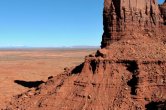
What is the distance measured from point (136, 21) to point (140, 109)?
898 centimetres

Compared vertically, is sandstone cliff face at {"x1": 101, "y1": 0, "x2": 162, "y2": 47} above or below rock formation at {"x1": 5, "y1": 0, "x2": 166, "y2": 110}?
above

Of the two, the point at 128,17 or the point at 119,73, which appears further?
the point at 128,17

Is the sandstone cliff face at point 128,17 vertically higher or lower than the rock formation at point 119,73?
higher

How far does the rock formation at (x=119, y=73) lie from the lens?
29361 mm

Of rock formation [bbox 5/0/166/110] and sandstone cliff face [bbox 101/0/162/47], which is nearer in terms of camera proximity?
rock formation [bbox 5/0/166/110]

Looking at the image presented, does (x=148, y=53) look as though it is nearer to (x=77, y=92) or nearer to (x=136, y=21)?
(x=136, y=21)

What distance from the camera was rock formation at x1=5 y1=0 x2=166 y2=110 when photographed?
29.4 metres

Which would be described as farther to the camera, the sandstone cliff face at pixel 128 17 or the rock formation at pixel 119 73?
the sandstone cliff face at pixel 128 17

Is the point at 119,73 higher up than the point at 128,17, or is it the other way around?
the point at 128,17

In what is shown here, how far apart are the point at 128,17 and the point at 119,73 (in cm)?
547

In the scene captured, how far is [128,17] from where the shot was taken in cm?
3319

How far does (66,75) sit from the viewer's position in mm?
35156

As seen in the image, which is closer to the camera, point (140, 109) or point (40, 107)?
point (140, 109)

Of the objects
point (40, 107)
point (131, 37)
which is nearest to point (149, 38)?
point (131, 37)
